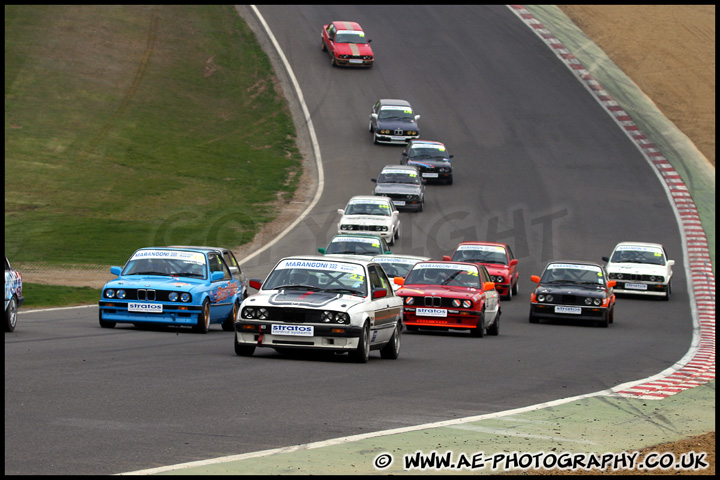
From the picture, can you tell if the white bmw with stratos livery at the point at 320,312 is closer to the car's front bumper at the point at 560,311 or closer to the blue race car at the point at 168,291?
the blue race car at the point at 168,291

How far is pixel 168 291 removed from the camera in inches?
707

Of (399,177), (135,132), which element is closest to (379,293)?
(399,177)

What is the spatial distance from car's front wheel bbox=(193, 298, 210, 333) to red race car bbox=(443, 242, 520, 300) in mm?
10903

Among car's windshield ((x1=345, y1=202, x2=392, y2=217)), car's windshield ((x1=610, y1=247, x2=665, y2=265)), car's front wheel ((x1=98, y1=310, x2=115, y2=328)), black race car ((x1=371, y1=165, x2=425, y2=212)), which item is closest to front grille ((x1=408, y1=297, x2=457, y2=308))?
car's front wheel ((x1=98, y1=310, x2=115, y2=328))

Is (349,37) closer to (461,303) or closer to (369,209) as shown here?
(369,209)

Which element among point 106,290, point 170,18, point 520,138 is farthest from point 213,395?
point 170,18

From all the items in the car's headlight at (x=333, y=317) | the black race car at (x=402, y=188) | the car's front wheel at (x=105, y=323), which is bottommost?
the car's front wheel at (x=105, y=323)

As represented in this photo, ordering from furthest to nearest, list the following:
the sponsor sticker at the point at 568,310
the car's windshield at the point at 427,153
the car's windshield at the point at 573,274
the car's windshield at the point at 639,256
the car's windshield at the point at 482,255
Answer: the car's windshield at the point at 427,153, the car's windshield at the point at 639,256, the car's windshield at the point at 482,255, the car's windshield at the point at 573,274, the sponsor sticker at the point at 568,310

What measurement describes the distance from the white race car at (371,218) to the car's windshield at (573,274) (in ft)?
29.2

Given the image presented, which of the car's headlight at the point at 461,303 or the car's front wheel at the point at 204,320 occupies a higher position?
the car's headlight at the point at 461,303

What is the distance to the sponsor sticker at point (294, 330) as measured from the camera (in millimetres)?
13977

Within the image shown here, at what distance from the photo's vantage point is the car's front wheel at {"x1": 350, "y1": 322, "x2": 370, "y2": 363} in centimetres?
1417

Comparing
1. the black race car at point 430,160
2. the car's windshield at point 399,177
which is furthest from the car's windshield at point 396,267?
the black race car at point 430,160

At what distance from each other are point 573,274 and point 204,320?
34.8ft
